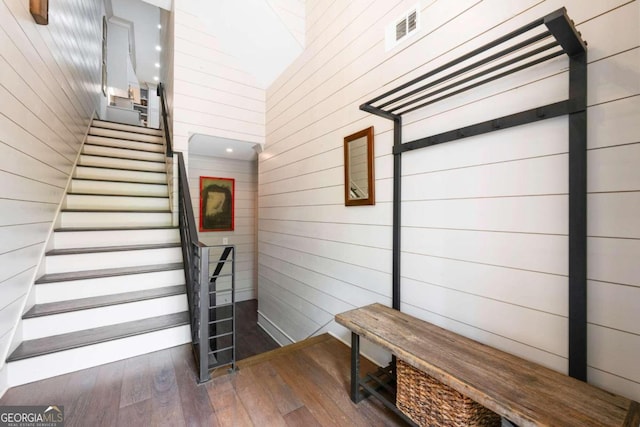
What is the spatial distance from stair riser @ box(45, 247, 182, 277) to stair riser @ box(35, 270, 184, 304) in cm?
25


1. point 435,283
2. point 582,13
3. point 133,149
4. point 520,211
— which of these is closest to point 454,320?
point 435,283

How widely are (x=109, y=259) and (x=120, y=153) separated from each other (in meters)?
1.96

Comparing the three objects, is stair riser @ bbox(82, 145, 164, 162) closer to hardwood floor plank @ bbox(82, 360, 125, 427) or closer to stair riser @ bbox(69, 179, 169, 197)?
stair riser @ bbox(69, 179, 169, 197)

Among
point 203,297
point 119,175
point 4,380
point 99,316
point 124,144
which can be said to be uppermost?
point 124,144

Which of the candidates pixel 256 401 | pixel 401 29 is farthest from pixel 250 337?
pixel 401 29

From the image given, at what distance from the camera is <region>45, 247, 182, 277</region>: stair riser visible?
2105 millimetres

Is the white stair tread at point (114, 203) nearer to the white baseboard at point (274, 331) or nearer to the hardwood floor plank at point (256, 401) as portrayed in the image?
the white baseboard at point (274, 331)

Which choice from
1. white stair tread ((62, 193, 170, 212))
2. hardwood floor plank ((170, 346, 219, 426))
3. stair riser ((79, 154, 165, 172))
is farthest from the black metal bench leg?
stair riser ((79, 154, 165, 172))

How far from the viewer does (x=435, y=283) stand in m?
1.52

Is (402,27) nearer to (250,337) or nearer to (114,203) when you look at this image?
(114,203)

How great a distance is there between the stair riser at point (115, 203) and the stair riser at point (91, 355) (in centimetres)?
160

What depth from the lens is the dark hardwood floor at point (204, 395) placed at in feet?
4.47

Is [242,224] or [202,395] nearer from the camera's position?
[202,395]

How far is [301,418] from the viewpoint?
1.38m
